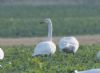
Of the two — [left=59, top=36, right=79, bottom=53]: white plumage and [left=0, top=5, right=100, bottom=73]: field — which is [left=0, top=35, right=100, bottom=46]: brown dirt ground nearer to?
[left=0, top=5, right=100, bottom=73]: field

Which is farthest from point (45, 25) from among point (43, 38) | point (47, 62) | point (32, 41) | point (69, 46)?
point (47, 62)

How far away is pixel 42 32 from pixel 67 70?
13.1 meters

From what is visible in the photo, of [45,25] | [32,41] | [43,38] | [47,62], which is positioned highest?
[47,62]

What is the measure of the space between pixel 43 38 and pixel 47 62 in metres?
9.22

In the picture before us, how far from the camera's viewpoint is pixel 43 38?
25.3m

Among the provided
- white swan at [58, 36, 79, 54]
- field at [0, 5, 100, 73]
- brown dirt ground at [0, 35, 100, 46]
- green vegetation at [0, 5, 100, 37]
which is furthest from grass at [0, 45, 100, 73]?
green vegetation at [0, 5, 100, 37]

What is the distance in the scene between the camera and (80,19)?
34531 mm

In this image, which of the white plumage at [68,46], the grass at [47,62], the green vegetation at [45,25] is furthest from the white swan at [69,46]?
the green vegetation at [45,25]

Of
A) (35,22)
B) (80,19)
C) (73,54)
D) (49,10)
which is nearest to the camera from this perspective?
(73,54)

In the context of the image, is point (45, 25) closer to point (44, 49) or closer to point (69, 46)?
point (69, 46)

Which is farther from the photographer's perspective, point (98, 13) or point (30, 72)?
point (98, 13)

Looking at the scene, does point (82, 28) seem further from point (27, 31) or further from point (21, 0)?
point (21, 0)

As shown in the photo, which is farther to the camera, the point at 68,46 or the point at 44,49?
the point at 68,46

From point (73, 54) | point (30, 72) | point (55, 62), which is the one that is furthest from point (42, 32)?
point (30, 72)
